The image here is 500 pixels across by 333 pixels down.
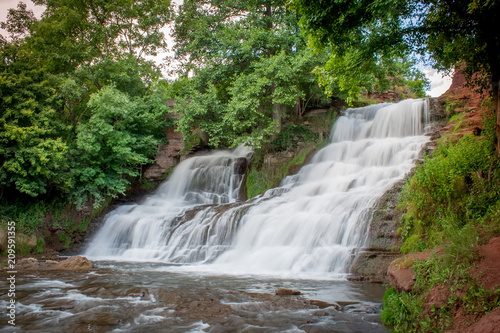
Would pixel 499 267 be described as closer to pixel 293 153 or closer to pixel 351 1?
pixel 351 1

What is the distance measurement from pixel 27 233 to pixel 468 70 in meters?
16.4

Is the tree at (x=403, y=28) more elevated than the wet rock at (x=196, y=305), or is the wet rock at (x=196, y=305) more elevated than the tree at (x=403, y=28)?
the tree at (x=403, y=28)

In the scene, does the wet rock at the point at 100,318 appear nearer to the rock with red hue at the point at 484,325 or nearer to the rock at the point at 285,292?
the rock at the point at 285,292

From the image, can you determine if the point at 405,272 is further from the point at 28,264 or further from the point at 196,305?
the point at 28,264

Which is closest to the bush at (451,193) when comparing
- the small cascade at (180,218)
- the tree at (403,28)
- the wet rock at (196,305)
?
the tree at (403,28)

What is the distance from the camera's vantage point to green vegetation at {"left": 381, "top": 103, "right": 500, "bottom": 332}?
4297 millimetres

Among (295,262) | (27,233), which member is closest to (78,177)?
(27,233)

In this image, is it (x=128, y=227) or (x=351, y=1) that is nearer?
(x=351, y=1)

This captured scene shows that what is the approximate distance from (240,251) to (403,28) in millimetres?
8088

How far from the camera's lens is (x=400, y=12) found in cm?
663

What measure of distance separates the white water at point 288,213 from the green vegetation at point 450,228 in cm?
219

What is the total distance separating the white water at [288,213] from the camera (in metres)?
10.3

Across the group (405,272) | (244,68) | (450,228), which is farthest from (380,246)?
(244,68)

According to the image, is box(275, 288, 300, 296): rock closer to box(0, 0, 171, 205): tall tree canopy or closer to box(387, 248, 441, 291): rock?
box(387, 248, 441, 291): rock
